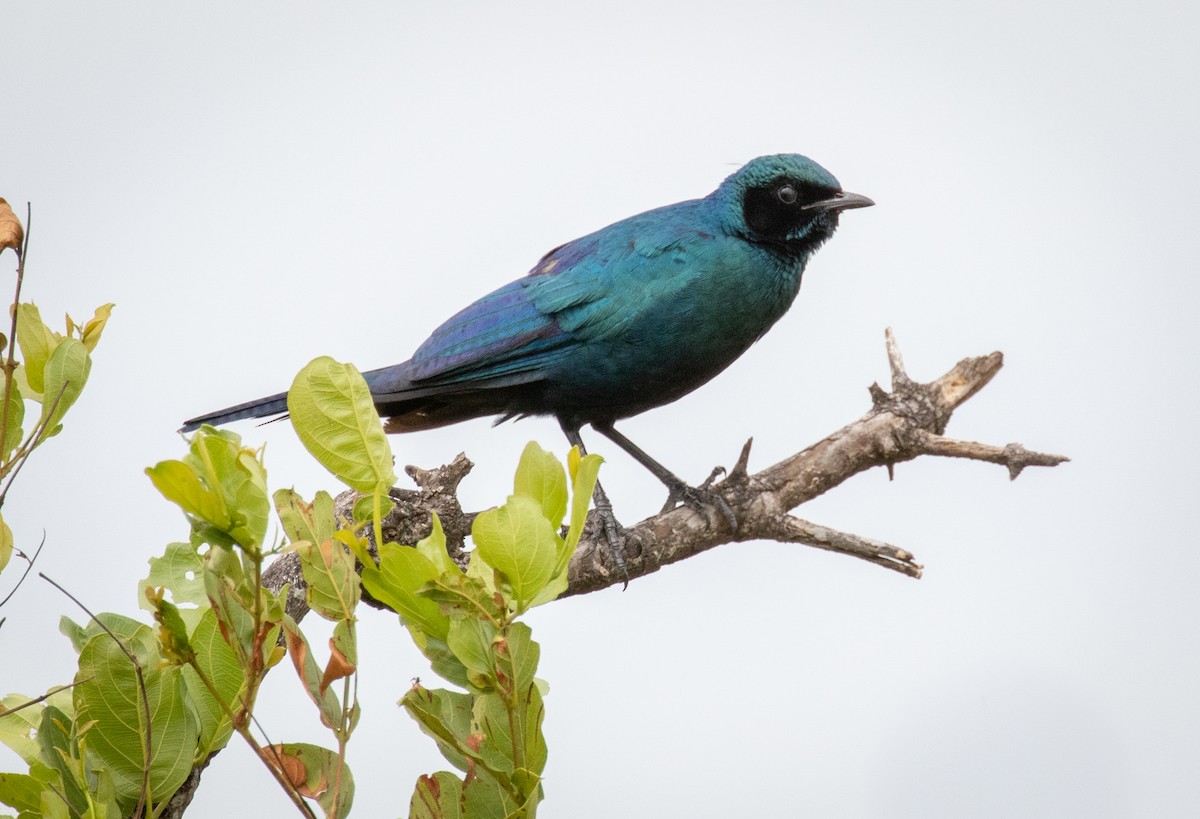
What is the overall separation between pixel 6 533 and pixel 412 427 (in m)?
3.06

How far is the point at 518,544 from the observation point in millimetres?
1569

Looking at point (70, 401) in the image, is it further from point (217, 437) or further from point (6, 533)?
point (217, 437)

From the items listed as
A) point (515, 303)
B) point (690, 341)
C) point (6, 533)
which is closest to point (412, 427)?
point (515, 303)

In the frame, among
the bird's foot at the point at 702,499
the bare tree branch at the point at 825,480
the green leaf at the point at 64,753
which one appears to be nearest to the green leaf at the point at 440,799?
the green leaf at the point at 64,753

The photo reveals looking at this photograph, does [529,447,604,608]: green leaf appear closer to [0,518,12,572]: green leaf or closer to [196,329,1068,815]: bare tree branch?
[0,518,12,572]: green leaf

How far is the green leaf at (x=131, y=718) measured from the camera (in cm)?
161

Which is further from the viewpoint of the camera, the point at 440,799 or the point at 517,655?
the point at 440,799

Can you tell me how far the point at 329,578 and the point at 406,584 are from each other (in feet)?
0.32

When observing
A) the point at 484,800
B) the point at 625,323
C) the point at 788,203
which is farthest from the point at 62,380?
the point at 788,203

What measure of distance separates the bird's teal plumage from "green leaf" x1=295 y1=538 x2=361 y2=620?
287cm

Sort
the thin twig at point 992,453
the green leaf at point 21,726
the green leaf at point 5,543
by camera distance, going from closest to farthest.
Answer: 1. the green leaf at point 5,543
2. the green leaf at point 21,726
3. the thin twig at point 992,453

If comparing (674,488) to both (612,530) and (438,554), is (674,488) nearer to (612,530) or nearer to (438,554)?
(612,530)

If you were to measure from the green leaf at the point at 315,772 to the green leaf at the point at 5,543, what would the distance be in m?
0.49

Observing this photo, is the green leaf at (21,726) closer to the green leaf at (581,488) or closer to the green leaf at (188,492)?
the green leaf at (188,492)
